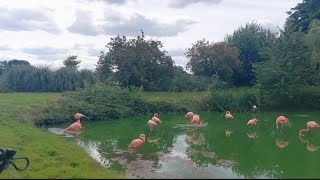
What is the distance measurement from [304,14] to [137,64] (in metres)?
16.3

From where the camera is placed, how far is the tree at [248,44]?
158 ft

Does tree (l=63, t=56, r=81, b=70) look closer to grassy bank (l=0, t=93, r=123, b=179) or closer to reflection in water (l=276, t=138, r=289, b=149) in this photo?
grassy bank (l=0, t=93, r=123, b=179)

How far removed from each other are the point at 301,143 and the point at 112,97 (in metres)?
14.8

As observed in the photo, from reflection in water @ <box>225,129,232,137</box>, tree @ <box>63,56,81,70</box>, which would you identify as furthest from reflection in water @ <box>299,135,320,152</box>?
tree @ <box>63,56,81,70</box>

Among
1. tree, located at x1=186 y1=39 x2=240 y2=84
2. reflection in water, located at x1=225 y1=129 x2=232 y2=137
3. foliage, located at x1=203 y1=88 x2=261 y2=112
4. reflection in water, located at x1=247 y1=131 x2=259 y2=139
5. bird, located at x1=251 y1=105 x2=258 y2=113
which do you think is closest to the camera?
reflection in water, located at x1=247 y1=131 x2=259 y2=139

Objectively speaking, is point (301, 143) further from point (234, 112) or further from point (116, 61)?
point (116, 61)

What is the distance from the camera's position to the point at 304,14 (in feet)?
138

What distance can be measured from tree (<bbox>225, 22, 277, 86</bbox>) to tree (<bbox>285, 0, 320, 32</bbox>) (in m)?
3.47

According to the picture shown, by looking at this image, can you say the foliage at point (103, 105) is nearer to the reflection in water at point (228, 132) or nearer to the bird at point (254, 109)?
the bird at point (254, 109)

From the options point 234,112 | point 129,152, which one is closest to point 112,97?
point 234,112

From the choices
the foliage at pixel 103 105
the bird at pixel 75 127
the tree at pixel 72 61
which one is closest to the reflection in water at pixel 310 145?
the bird at pixel 75 127

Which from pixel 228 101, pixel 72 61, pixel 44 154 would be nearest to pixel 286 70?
pixel 228 101

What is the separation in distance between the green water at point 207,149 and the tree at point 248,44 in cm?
2091

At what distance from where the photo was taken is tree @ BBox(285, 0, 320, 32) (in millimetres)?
40156
